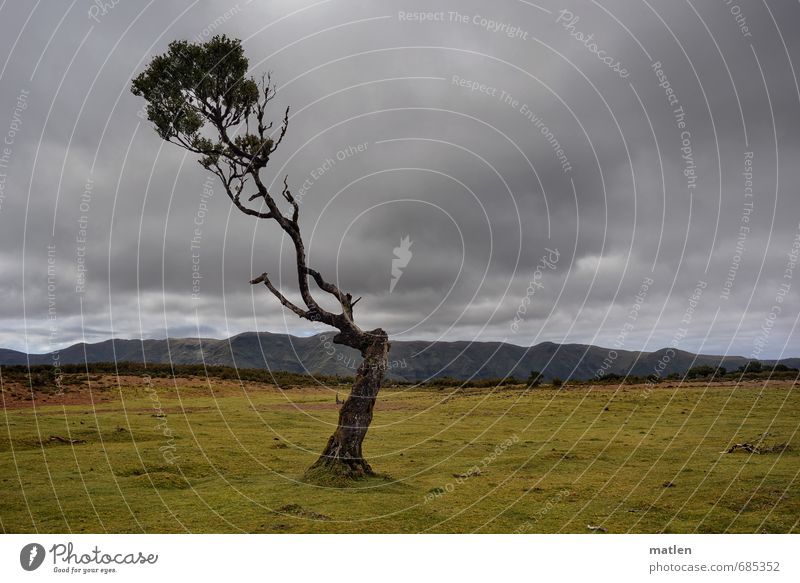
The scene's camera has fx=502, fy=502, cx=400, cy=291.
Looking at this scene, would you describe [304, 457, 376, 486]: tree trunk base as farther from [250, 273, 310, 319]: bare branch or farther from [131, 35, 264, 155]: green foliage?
[131, 35, 264, 155]: green foliage

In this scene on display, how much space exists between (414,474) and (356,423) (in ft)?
15.0

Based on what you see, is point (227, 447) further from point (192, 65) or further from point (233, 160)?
point (192, 65)

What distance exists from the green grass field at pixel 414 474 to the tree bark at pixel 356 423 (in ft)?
3.45

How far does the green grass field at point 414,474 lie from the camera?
16125 mm

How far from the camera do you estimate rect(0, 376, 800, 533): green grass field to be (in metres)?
16.1

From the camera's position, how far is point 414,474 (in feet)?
77.0

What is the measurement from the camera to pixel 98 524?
15484 mm

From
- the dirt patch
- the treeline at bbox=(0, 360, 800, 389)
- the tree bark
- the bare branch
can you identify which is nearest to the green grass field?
the dirt patch

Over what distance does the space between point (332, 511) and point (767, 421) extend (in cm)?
3965

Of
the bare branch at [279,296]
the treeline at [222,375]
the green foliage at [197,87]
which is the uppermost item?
the green foliage at [197,87]

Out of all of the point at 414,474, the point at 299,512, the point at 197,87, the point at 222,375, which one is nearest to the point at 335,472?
the point at 299,512

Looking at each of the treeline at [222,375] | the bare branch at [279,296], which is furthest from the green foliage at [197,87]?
the treeline at [222,375]

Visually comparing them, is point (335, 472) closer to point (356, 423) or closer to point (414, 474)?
point (356, 423)

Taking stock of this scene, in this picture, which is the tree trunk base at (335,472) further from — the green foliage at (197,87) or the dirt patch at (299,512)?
the green foliage at (197,87)
